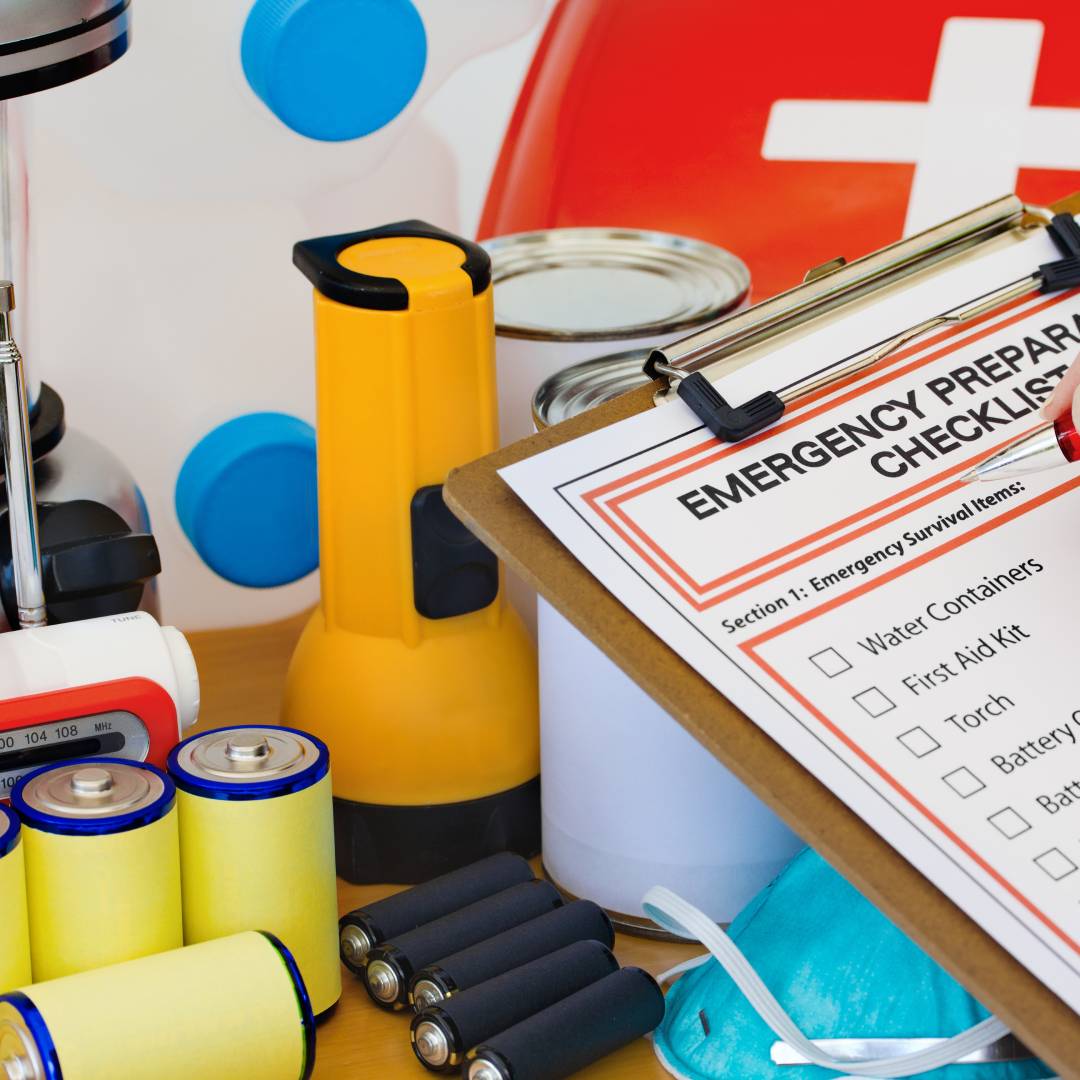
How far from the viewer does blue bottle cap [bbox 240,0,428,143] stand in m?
0.83

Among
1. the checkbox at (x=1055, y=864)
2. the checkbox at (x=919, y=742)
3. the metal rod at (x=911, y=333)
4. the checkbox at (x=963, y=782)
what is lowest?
the checkbox at (x=1055, y=864)

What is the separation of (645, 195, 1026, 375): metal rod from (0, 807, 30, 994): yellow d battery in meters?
0.27

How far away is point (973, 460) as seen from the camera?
0.61 meters

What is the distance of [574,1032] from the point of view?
0.58m

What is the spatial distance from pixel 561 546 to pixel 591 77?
0.48 meters

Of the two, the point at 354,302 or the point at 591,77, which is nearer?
the point at 354,302

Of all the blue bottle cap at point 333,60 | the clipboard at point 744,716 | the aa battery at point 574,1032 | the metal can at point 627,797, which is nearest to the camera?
the clipboard at point 744,716

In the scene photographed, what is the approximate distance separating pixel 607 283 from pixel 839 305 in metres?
0.20

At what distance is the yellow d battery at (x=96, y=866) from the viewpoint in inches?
21.7

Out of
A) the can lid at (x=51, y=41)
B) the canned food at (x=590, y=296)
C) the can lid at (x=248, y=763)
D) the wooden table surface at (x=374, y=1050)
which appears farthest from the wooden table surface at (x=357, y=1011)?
the can lid at (x=51, y=41)

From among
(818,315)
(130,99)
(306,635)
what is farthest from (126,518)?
(818,315)

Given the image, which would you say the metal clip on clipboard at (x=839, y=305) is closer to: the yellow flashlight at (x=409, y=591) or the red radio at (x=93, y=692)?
the yellow flashlight at (x=409, y=591)

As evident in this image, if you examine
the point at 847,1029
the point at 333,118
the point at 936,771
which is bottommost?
the point at 847,1029

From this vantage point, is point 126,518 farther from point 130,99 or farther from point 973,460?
point 973,460
